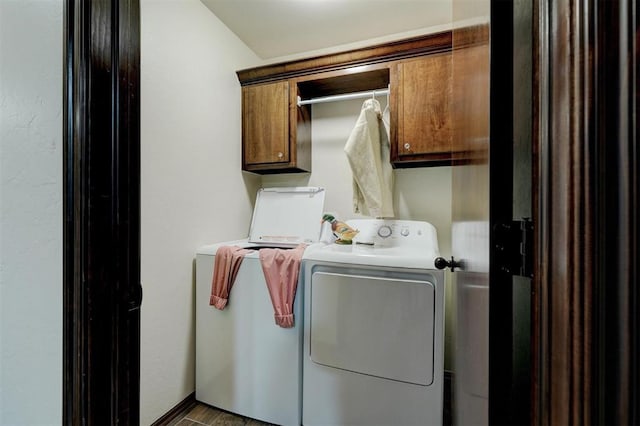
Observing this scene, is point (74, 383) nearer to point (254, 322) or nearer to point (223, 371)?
point (254, 322)

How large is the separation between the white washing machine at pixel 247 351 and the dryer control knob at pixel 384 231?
2.21 feet

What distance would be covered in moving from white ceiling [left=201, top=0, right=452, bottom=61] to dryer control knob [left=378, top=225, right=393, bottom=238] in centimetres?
145

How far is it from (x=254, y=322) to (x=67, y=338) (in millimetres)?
939

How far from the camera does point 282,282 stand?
1461 millimetres

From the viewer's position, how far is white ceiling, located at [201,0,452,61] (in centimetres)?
177

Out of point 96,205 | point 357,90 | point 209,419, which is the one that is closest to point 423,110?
point 357,90

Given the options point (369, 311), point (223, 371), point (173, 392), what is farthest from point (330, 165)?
point (173, 392)

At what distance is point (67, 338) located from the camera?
69cm

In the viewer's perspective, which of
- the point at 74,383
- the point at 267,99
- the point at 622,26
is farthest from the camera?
the point at 267,99

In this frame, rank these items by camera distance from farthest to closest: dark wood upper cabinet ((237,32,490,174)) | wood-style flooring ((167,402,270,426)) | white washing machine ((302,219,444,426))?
dark wood upper cabinet ((237,32,490,174)) < wood-style flooring ((167,402,270,426)) < white washing machine ((302,219,444,426))

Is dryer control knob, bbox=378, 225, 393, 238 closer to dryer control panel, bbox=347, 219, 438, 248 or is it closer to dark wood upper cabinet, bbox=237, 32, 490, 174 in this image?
dryer control panel, bbox=347, 219, 438, 248

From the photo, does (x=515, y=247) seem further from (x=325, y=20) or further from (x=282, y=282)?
(x=325, y=20)

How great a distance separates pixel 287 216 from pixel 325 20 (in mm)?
Answer: 1425
